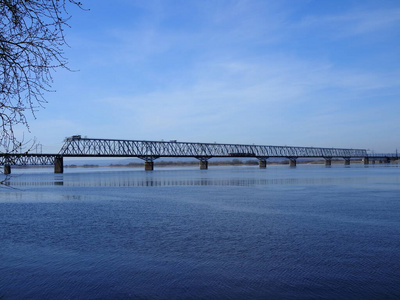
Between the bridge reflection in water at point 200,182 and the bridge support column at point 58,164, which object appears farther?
the bridge support column at point 58,164

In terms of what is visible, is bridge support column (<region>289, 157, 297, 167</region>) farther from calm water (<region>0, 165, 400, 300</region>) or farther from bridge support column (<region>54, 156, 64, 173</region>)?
calm water (<region>0, 165, 400, 300</region>)

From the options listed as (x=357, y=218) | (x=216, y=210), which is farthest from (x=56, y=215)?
(x=357, y=218)

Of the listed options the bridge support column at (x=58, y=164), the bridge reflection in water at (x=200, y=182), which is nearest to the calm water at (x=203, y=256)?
the bridge reflection in water at (x=200, y=182)

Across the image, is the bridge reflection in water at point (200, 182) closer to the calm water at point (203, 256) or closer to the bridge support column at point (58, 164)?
the calm water at point (203, 256)

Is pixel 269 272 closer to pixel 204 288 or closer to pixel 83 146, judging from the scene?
pixel 204 288

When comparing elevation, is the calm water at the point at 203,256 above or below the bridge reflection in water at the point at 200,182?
above

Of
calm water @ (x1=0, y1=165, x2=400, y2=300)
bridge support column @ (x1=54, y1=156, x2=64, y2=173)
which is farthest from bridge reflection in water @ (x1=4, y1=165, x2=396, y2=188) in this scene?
bridge support column @ (x1=54, y1=156, x2=64, y2=173)

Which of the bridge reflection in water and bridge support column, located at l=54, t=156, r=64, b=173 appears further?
bridge support column, located at l=54, t=156, r=64, b=173

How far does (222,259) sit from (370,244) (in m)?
5.02

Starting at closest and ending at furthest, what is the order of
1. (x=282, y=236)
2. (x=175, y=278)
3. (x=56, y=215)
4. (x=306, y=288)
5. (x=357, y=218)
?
1. (x=306, y=288)
2. (x=175, y=278)
3. (x=282, y=236)
4. (x=357, y=218)
5. (x=56, y=215)

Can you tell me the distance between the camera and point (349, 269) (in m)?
9.90

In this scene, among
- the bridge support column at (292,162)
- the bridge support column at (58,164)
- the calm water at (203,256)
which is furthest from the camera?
the bridge support column at (292,162)

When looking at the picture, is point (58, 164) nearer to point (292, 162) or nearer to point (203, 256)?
point (292, 162)

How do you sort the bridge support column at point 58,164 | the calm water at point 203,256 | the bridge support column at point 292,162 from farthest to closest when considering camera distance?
the bridge support column at point 292,162
the bridge support column at point 58,164
the calm water at point 203,256
